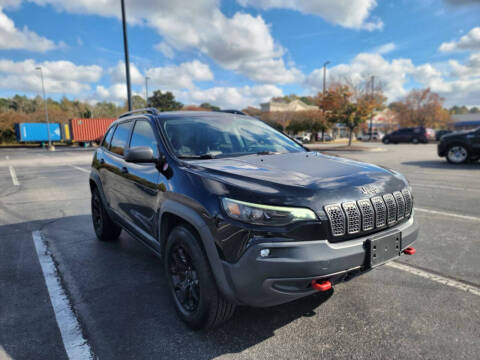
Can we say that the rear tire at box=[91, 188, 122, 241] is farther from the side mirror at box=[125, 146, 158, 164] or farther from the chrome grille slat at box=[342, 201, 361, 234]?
the chrome grille slat at box=[342, 201, 361, 234]

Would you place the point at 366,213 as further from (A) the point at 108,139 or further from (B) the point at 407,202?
(A) the point at 108,139

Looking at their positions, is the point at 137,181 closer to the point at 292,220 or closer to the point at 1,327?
the point at 1,327

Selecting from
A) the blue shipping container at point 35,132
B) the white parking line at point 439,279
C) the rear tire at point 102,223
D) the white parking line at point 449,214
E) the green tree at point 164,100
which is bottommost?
the white parking line at point 439,279

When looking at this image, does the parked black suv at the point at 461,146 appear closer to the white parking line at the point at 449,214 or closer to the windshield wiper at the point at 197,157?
the white parking line at the point at 449,214

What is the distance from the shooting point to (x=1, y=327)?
2.62 meters

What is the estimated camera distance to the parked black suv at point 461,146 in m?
12.2

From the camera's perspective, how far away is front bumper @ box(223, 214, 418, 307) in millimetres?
1970

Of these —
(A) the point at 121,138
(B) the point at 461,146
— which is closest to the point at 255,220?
(A) the point at 121,138

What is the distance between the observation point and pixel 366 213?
221 centimetres

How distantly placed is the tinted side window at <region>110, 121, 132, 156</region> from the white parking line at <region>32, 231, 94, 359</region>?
1.57 m

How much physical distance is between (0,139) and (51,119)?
7.76 m

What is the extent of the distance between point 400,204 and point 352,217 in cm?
59

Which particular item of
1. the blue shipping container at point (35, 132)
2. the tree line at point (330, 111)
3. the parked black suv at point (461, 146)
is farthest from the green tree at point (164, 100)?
the parked black suv at point (461, 146)

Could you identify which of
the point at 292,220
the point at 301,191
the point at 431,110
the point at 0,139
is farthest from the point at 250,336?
the point at 431,110
